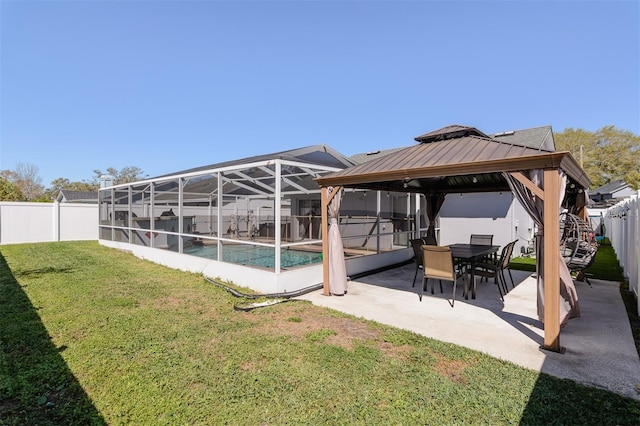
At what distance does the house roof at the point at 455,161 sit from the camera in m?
3.92

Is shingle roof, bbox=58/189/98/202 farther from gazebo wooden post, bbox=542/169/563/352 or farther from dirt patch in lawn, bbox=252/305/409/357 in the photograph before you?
gazebo wooden post, bbox=542/169/563/352

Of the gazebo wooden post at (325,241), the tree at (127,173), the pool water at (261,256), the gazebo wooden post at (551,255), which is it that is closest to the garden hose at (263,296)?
the gazebo wooden post at (325,241)

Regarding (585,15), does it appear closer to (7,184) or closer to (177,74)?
(177,74)

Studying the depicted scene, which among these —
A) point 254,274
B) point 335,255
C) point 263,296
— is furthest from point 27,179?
point 335,255

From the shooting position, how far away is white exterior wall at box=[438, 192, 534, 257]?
10750mm

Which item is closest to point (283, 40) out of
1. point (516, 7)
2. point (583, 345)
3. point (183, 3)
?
point (183, 3)

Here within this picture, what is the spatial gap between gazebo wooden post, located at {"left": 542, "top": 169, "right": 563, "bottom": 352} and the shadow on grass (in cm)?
454

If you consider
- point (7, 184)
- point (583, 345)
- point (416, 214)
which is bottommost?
point (583, 345)

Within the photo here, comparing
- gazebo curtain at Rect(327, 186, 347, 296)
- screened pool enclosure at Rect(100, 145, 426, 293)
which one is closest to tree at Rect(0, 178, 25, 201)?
screened pool enclosure at Rect(100, 145, 426, 293)

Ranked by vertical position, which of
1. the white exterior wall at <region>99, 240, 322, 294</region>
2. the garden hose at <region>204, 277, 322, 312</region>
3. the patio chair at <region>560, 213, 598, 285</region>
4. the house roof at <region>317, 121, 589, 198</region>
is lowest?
the garden hose at <region>204, 277, 322, 312</region>

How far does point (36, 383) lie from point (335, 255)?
176 inches

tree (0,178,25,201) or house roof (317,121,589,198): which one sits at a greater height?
tree (0,178,25,201)

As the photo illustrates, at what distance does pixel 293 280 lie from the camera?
6.33 m

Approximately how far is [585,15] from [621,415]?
11.1 meters
